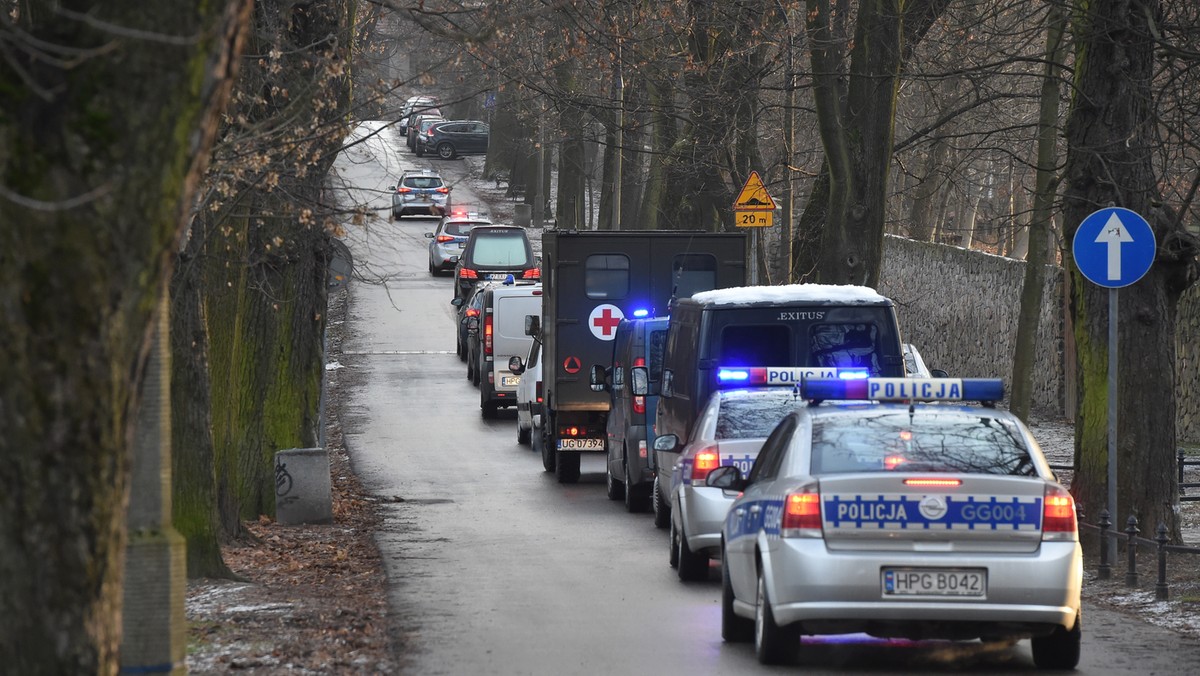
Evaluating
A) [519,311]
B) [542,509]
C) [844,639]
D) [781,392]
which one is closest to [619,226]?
[519,311]

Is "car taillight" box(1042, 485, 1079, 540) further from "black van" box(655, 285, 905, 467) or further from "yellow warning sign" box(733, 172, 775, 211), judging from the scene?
"yellow warning sign" box(733, 172, 775, 211)

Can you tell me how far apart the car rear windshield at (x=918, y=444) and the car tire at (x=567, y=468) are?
43.4ft

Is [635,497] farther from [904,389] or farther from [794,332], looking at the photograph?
[904,389]

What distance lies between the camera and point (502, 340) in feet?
102

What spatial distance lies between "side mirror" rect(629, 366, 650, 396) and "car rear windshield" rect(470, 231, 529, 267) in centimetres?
2689

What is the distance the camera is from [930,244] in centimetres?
3784

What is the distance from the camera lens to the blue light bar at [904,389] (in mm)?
9898

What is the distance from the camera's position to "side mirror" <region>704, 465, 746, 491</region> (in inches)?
427

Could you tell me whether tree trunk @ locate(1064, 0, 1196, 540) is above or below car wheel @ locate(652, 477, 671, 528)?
above

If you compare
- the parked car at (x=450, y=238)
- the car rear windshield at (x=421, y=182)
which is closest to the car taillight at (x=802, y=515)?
the parked car at (x=450, y=238)

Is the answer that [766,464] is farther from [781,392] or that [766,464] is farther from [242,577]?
[242,577]

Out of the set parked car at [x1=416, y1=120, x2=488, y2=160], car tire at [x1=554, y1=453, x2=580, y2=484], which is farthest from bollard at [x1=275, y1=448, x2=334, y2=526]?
parked car at [x1=416, y1=120, x2=488, y2=160]

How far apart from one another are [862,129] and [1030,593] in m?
14.0

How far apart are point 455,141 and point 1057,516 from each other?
75290 mm
